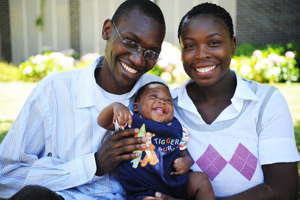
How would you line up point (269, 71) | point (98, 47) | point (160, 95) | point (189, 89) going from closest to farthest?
point (160, 95) < point (189, 89) < point (269, 71) < point (98, 47)

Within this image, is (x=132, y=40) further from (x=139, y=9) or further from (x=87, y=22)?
(x=87, y=22)

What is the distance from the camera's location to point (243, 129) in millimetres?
2189

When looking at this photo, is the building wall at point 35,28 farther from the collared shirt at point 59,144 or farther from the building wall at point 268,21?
the collared shirt at point 59,144

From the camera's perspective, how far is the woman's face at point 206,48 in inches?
86.6

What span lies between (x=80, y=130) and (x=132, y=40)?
→ 0.76 metres

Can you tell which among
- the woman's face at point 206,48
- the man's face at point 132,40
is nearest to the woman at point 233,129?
the woman's face at point 206,48

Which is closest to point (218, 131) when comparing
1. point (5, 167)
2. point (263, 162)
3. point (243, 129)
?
point (243, 129)

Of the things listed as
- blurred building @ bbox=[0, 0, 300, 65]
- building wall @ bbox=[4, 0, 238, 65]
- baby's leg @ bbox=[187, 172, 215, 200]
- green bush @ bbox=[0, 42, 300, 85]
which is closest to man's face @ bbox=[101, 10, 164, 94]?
baby's leg @ bbox=[187, 172, 215, 200]

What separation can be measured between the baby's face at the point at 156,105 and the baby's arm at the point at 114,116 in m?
0.29

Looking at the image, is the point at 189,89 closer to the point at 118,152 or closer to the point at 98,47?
the point at 118,152

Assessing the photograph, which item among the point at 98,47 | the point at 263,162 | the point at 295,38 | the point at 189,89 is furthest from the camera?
the point at 98,47

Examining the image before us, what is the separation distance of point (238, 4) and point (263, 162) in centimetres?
1023

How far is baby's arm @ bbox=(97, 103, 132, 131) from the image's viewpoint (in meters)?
1.96

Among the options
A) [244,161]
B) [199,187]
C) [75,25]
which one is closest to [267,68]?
[244,161]
